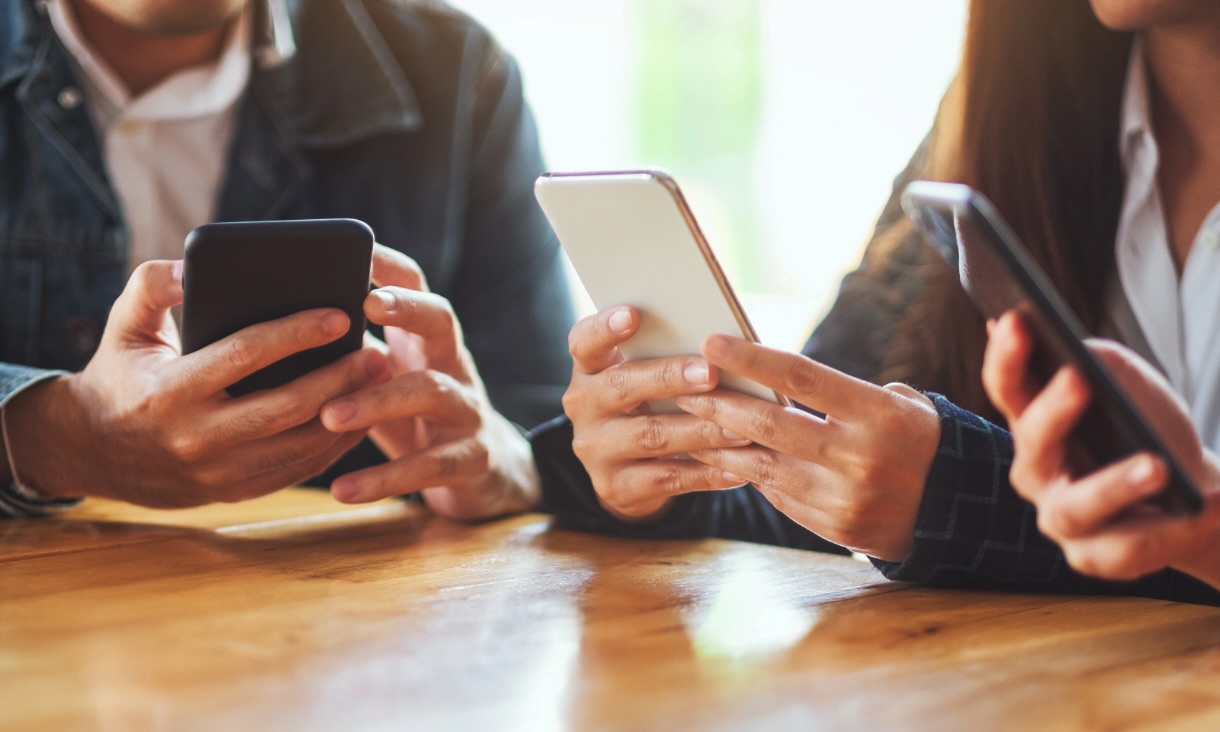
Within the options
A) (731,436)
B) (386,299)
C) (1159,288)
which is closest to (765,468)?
(731,436)

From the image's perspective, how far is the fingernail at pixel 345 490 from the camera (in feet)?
3.40

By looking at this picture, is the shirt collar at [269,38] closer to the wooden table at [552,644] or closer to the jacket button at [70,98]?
the jacket button at [70,98]

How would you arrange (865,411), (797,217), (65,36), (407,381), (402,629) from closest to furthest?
1. (402,629)
2. (865,411)
3. (407,381)
4. (65,36)
5. (797,217)

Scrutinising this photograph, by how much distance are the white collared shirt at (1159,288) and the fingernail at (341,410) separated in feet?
2.99

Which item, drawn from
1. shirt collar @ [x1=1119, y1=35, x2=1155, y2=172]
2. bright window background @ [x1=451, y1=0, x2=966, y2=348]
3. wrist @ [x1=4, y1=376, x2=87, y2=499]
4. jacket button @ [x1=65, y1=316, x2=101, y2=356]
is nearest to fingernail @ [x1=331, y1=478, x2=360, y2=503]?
wrist @ [x1=4, y1=376, x2=87, y2=499]

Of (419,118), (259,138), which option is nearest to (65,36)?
(259,138)

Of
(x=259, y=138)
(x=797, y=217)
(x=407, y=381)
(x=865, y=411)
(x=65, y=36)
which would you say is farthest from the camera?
(x=797, y=217)

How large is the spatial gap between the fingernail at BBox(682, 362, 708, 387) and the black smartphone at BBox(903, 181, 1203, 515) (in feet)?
0.85

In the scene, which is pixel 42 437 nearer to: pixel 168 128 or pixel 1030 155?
pixel 168 128

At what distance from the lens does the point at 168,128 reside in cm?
162

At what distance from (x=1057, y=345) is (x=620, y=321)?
385mm

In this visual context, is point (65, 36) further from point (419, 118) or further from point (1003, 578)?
point (1003, 578)

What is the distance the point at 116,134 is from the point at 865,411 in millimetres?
1254

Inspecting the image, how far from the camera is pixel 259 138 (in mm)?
1650
